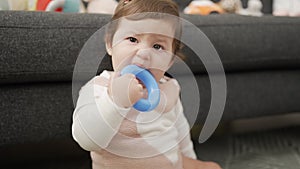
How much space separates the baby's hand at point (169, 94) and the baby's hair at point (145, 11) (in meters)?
0.08

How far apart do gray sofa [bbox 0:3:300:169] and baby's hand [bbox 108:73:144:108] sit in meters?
0.17

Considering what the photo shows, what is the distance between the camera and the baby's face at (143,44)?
728mm

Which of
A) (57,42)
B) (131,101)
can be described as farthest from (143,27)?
(57,42)

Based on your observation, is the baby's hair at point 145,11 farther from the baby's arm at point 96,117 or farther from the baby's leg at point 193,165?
the baby's leg at point 193,165

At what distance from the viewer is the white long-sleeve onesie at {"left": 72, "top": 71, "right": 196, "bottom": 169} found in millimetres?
728

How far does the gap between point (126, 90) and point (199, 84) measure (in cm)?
48

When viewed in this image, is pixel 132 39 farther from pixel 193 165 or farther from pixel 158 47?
pixel 193 165

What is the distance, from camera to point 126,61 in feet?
2.44

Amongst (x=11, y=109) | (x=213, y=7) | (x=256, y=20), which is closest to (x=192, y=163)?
(x=11, y=109)

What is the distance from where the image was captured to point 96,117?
28.6 inches

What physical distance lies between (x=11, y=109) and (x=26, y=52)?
121 mm

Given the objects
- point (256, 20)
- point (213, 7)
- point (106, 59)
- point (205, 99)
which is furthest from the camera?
point (213, 7)

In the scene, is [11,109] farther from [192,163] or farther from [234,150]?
[234,150]

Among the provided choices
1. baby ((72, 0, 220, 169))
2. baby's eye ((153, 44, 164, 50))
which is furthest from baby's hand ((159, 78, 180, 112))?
baby's eye ((153, 44, 164, 50))
